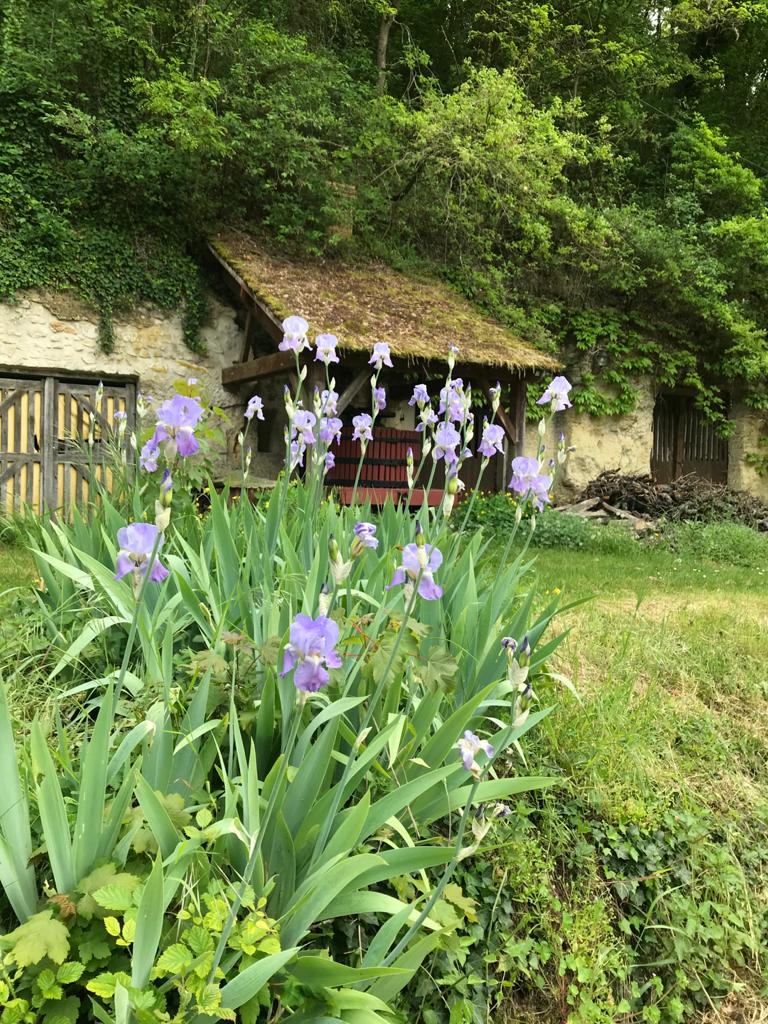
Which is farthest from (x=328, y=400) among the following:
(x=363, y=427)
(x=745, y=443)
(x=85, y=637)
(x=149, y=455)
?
(x=745, y=443)

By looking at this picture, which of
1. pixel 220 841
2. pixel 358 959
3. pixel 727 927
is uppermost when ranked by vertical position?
pixel 220 841

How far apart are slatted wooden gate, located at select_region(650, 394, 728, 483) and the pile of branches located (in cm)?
127

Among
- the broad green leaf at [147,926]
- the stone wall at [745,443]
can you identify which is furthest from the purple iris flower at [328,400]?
the stone wall at [745,443]

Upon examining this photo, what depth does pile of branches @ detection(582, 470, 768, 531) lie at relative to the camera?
381 inches

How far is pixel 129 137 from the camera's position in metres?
8.26

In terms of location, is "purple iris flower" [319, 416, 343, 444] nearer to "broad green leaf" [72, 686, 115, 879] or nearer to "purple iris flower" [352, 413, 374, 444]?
"purple iris flower" [352, 413, 374, 444]

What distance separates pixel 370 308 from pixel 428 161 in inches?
99.2

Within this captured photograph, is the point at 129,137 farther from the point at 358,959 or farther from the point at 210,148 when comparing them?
the point at 358,959

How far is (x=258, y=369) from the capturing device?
7.77 m

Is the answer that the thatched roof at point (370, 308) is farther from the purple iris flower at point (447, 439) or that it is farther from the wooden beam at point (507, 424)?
the purple iris flower at point (447, 439)

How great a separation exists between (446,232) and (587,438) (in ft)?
12.2

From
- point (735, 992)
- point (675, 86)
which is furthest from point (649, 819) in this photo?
point (675, 86)

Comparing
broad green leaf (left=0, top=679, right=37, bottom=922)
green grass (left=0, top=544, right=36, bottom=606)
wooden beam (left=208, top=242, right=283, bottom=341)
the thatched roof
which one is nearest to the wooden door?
wooden beam (left=208, top=242, right=283, bottom=341)

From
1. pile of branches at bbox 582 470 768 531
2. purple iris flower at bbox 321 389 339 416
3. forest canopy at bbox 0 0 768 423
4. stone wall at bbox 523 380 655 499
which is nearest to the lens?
purple iris flower at bbox 321 389 339 416
